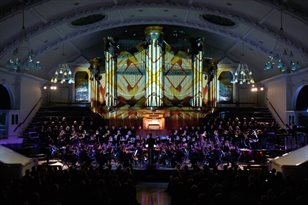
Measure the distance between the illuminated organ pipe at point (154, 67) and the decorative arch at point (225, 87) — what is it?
5.03 metres

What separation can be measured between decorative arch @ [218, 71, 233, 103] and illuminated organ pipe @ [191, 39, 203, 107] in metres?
3.52

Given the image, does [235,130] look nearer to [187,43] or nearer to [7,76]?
[187,43]

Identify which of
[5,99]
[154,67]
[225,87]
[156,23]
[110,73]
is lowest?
[5,99]

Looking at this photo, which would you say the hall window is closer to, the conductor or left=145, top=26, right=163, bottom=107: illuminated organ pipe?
left=145, top=26, right=163, bottom=107: illuminated organ pipe

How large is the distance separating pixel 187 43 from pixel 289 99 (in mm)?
6017

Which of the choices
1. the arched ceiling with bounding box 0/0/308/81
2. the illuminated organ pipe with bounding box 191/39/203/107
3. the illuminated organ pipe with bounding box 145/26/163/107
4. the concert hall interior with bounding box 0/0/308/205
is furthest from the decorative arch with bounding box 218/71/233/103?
the illuminated organ pipe with bounding box 145/26/163/107

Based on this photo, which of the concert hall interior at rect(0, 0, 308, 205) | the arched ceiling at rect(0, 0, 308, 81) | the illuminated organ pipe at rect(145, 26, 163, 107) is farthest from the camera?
the illuminated organ pipe at rect(145, 26, 163, 107)

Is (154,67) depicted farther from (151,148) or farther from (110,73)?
(151,148)

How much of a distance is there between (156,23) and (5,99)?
8.48 metres

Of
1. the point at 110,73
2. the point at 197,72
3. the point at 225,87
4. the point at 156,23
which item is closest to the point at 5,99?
the point at 110,73

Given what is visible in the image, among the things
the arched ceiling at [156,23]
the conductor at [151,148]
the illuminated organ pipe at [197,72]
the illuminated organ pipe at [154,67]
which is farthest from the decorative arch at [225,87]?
the conductor at [151,148]

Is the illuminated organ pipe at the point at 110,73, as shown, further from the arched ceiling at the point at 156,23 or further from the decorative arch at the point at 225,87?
the decorative arch at the point at 225,87

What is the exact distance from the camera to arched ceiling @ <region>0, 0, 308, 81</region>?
14.8 m

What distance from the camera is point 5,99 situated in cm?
1975
